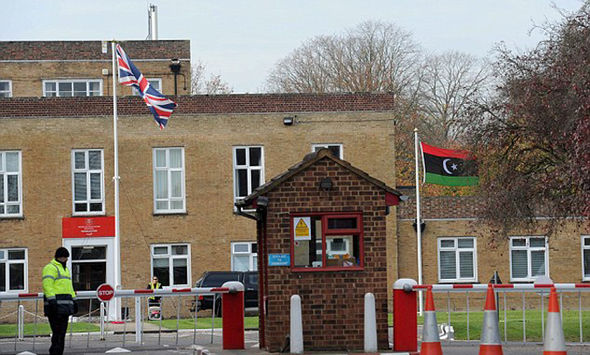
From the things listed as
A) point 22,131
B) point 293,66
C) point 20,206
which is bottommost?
point 20,206

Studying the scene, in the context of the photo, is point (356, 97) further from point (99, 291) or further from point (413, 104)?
Result: point (413, 104)

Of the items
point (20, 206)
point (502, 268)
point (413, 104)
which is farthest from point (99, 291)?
point (413, 104)

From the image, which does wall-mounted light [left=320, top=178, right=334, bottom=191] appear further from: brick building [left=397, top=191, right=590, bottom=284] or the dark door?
brick building [left=397, top=191, right=590, bottom=284]

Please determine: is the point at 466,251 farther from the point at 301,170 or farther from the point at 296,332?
the point at 296,332

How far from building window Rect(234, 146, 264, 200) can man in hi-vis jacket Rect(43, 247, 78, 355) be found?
22.9 m

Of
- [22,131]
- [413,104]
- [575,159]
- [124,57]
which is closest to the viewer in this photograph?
[575,159]

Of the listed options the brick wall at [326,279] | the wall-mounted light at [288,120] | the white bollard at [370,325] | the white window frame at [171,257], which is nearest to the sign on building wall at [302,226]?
the brick wall at [326,279]

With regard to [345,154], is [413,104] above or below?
above

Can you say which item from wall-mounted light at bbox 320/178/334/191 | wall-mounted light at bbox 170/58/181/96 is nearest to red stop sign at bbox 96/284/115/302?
wall-mounted light at bbox 320/178/334/191

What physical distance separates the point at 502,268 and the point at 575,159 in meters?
22.1

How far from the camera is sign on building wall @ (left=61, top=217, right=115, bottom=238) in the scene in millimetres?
39844

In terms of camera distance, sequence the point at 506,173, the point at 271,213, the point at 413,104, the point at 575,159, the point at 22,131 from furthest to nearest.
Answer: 1. the point at 413,104
2. the point at 22,131
3. the point at 506,173
4. the point at 575,159
5. the point at 271,213

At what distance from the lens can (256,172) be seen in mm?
40844

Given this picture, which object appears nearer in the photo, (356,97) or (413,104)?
(356,97)
